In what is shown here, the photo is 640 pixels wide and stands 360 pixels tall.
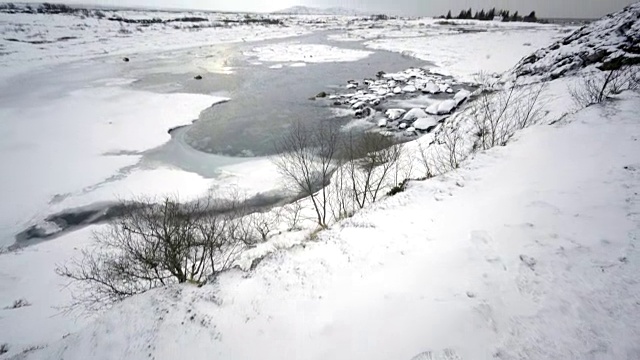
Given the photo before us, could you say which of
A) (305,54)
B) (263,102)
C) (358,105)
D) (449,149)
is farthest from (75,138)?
(305,54)

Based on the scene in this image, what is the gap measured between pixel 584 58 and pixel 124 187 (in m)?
25.8

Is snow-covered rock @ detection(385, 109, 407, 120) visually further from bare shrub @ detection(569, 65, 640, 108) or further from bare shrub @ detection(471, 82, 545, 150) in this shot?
bare shrub @ detection(569, 65, 640, 108)

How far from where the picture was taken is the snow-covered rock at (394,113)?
20.0 metres

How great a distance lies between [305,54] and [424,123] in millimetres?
31897

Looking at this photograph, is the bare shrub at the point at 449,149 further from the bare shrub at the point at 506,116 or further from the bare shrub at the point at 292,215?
the bare shrub at the point at 292,215

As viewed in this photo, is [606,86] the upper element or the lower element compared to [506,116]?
upper

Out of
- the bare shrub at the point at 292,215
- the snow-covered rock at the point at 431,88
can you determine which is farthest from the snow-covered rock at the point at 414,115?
the bare shrub at the point at 292,215

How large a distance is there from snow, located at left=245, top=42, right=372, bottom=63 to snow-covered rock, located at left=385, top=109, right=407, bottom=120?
911 inches

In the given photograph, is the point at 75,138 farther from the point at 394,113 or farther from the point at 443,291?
the point at 443,291

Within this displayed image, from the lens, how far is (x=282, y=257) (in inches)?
233

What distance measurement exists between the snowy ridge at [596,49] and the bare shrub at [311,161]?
14360 mm

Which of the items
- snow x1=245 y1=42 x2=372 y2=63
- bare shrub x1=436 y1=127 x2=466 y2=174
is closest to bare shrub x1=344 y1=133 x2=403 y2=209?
bare shrub x1=436 y1=127 x2=466 y2=174

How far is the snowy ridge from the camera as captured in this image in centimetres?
1502

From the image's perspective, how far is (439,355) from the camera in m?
3.33
